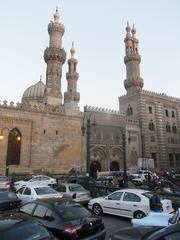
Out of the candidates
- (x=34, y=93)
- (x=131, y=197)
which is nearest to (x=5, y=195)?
(x=131, y=197)

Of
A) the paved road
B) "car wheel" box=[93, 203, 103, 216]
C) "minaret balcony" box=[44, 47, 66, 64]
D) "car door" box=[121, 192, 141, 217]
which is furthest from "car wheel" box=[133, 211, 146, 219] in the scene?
"minaret balcony" box=[44, 47, 66, 64]

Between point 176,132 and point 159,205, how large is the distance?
36.9 meters

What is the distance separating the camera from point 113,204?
1017 centimetres

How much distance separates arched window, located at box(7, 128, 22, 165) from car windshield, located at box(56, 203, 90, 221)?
901 inches

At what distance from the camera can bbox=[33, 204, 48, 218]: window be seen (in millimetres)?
6453

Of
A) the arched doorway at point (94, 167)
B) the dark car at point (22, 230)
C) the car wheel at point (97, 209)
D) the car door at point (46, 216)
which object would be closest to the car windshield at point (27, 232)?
the dark car at point (22, 230)

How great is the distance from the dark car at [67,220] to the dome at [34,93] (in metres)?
35.3

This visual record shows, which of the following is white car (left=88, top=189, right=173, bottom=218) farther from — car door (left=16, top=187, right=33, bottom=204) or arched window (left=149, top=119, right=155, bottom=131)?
arched window (left=149, top=119, right=155, bottom=131)

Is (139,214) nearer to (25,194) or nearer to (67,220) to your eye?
(67,220)

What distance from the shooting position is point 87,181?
1571 cm

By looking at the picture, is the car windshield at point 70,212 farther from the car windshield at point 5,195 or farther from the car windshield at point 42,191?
the car windshield at point 42,191

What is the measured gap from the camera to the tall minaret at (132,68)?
4256 cm

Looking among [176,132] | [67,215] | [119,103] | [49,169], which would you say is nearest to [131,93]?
[119,103]

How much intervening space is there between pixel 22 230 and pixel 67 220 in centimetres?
160
